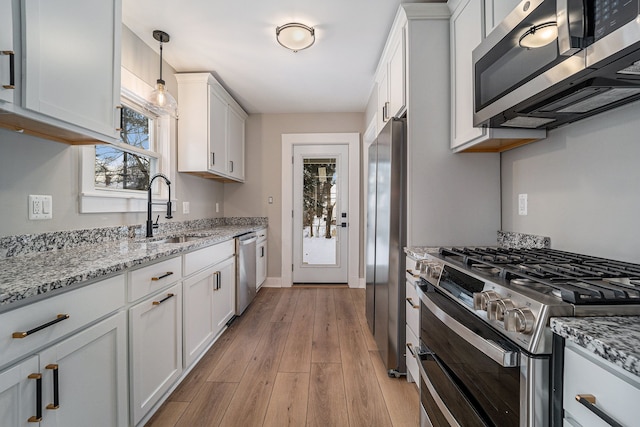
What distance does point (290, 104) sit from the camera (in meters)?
3.75

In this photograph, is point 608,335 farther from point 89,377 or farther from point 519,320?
point 89,377

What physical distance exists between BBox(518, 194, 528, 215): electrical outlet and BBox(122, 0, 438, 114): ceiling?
4.73 feet

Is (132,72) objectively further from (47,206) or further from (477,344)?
(477,344)

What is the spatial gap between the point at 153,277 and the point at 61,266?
385 millimetres

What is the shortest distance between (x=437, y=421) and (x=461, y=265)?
647mm

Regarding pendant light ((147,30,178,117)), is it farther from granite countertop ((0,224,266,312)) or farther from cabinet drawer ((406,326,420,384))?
cabinet drawer ((406,326,420,384))

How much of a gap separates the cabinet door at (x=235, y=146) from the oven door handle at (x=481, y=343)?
9.57ft

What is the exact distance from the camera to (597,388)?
55 cm

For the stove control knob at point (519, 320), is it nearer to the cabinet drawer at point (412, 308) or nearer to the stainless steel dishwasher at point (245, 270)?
the cabinet drawer at point (412, 308)

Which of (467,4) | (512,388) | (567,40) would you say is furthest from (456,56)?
(512,388)

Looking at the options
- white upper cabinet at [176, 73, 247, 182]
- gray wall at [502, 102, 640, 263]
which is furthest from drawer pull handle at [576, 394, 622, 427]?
white upper cabinet at [176, 73, 247, 182]

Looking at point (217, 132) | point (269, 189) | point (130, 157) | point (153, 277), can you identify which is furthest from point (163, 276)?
Result: point (269, 189)

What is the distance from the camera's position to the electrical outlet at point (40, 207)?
144 cm

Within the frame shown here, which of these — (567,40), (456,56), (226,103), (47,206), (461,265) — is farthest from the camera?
(226,103)
